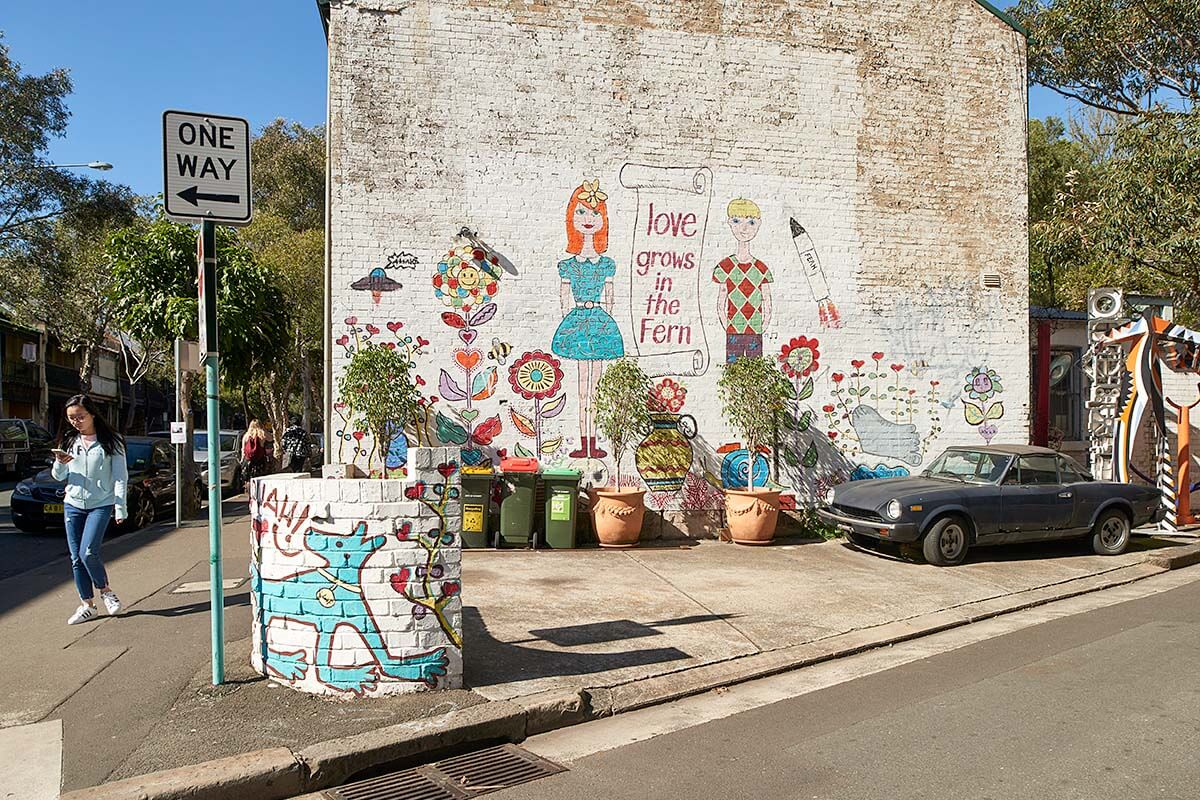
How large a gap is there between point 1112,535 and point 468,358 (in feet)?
29.2

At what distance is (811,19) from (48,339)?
4260 cm

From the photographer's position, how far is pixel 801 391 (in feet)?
44.7

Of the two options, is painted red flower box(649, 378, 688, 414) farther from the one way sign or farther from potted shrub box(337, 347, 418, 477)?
the one way sign

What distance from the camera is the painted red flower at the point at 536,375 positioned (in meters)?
12.6

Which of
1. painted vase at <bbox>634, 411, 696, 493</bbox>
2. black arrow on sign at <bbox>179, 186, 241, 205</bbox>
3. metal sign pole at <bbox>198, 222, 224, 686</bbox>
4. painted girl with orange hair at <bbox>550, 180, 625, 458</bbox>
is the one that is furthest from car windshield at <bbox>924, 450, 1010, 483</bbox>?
black arrow on sign at <bbox>179, 186, 241, 205</bbox>

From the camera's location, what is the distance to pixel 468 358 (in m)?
12.4

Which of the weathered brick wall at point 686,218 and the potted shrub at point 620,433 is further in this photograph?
the weathered brick wall at point 686,218

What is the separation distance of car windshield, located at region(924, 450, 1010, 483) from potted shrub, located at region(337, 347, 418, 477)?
6.97m

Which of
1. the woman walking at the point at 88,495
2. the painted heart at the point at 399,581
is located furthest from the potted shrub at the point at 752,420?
the woman walking at the point at 88,495

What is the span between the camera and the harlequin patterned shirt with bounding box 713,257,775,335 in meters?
13.3

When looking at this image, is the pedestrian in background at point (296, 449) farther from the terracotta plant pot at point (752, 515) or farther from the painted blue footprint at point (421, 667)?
the painted blue footprint at point (421, 667)

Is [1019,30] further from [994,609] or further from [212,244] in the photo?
[212,244]

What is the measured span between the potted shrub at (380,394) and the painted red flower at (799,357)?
211 inches

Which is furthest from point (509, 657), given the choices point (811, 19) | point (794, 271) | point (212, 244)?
point (811, 19)
